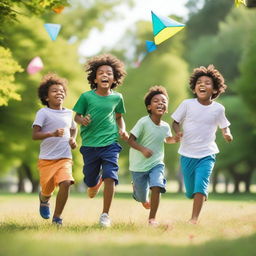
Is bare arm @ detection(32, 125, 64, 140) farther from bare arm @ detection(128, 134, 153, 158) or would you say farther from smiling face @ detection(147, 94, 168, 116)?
smiling face @ detection(147, 94, 168, 116)

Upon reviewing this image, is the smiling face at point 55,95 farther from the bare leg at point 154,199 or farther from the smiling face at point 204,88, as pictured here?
the smiling face at point 204,88

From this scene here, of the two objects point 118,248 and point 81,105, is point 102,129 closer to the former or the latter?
point 81,105

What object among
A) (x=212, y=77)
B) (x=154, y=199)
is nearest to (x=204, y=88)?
(x=212, y=77)

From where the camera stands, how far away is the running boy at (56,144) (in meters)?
8.72

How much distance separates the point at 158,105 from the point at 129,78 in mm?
32648

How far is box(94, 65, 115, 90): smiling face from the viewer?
9.02 metres

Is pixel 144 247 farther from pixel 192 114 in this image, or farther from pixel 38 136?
pixel 192 114

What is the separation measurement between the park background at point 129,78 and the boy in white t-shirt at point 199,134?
72 centimetres

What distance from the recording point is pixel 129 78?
137ft

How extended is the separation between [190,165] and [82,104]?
A: 5.91 feet

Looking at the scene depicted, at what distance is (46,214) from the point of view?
955 cm

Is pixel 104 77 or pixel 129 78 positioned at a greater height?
pixel 129 78

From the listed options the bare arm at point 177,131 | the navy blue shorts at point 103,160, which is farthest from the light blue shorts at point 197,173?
the navy blue shorts at point 103,160

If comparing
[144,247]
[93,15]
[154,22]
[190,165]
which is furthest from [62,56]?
[144,247]
